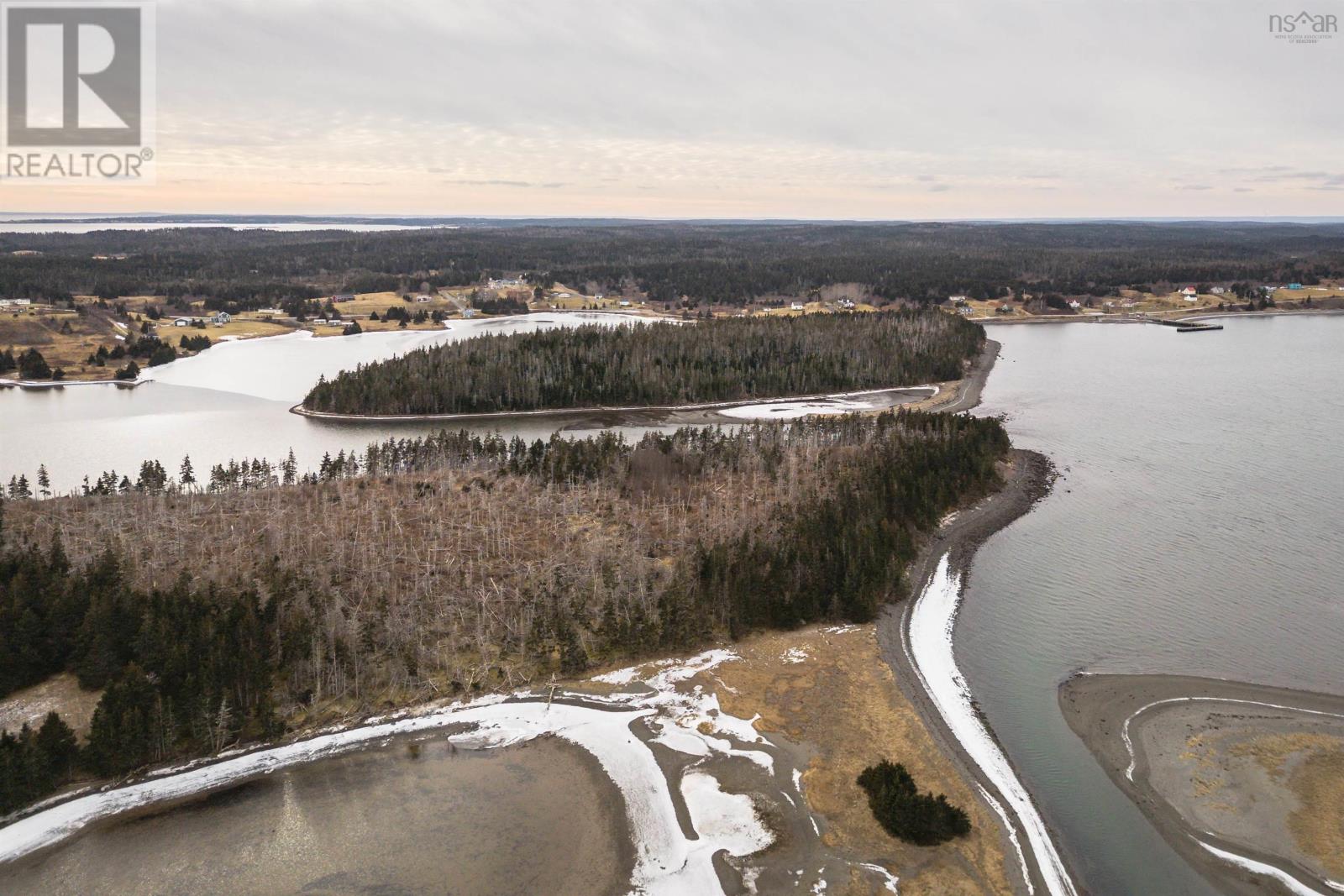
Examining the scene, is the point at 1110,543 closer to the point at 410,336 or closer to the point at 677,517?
the point at 677,517

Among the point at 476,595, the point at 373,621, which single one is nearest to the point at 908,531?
the point at 476,595

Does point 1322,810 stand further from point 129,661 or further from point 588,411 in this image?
point 588,411

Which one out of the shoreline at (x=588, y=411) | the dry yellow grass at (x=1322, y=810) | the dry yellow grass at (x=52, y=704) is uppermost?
the shoreline at (x=588, y=411)

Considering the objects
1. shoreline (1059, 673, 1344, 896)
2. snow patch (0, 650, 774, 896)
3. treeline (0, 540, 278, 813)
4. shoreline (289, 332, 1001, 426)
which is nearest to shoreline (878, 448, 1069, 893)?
shoreline (1059, 673, 1344, 896)

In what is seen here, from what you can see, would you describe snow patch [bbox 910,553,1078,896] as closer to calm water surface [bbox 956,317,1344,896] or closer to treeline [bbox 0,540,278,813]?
calm water surface [bbox 956,317,1344,896]

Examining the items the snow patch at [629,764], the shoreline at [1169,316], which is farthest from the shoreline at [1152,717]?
the shoreline at [1169,316]

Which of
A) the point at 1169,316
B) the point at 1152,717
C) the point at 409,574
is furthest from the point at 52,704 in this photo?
the point at 1169,316

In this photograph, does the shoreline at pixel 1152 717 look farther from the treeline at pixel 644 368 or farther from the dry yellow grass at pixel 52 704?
the treeline at pixel 644 368
